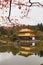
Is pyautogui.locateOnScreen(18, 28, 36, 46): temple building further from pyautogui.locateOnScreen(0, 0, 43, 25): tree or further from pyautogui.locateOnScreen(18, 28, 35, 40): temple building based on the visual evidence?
pyautogui.locateOnScreen(0, 0, 43, 25): tree

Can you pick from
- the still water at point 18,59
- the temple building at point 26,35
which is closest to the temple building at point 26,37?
the temple building at point 26,35

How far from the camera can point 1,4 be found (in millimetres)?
1704

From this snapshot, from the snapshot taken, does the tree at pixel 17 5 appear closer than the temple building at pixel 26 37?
No

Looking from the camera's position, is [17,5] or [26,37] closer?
[26,37]

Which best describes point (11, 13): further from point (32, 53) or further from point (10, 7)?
point (32, 53)

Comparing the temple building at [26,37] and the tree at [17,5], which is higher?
the tree at [17,5]

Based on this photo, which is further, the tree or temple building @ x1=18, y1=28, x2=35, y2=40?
the tree

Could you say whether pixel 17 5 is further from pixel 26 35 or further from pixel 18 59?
pixel 18 59

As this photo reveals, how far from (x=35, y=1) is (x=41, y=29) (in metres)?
0.25

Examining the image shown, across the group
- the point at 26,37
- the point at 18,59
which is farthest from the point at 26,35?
the point at 18,59

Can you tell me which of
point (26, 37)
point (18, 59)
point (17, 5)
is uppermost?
point (17, 5)

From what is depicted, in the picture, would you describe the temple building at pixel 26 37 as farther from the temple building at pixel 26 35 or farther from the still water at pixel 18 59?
the still water at pixel 18 59

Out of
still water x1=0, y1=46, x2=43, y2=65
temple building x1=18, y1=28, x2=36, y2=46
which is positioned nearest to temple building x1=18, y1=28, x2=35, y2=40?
temple building x1=18, y1=28, x2=36, y2=46

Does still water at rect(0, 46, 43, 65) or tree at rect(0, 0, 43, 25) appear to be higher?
tree at rect(0, 0, 43, 25)
